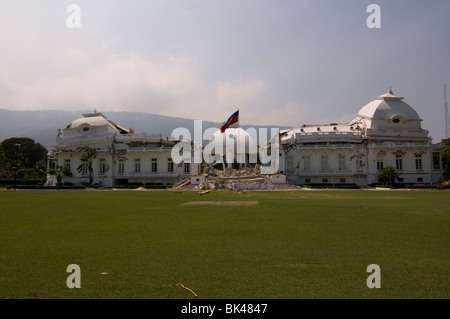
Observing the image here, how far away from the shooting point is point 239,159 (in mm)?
71625

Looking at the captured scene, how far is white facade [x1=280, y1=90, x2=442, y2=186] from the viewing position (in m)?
64.2

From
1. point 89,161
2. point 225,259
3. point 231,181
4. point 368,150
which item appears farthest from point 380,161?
point 225,259

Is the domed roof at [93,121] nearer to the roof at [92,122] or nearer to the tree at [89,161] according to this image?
the roof at [92,122]

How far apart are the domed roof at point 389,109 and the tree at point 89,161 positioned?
58178 mm

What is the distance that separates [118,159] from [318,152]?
139 feet

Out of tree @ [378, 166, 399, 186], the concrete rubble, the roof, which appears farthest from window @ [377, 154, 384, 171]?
the roof

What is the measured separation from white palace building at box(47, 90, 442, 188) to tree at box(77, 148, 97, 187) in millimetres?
883

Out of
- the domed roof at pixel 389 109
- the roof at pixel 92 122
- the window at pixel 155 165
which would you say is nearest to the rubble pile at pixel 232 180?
the window at pixel 155 165

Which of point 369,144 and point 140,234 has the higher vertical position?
point 369,144

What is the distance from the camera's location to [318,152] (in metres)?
66.8
